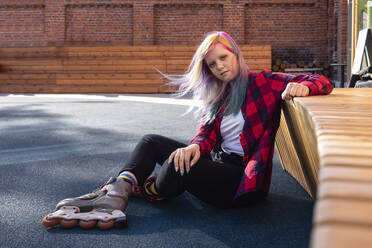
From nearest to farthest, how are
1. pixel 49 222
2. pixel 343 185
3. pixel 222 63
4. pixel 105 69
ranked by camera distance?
pixel 343 185 → pixel 49 222 → pixel 222 63 → pixel 105 69

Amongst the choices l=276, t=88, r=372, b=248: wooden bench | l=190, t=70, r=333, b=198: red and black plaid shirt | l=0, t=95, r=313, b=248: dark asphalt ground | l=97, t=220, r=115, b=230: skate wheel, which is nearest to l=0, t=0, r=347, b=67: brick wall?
l=0, t=95, r=313, b=248: dark asphalt ground

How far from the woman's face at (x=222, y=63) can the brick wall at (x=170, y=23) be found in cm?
1211

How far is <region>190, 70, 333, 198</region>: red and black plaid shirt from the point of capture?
6.73ft

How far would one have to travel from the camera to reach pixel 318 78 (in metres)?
2.23

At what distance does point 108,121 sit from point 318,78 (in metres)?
4.26

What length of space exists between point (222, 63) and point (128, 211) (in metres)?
0.97

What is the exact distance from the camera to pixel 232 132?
2354 millimetres

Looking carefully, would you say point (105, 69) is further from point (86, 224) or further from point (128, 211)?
point (86, 224)

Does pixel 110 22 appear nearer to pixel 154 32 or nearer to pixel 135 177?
pixel 154 32

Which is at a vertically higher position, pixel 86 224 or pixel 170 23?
pixel 170 23

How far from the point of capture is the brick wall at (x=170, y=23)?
14133 millimetres

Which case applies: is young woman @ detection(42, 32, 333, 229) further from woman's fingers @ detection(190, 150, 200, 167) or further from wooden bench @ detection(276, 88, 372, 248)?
wooden bench @ detection(276, 88, 372, 248)

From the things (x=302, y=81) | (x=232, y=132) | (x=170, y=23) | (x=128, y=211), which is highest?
(x=170, y=23)

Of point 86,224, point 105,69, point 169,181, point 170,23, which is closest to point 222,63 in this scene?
point 169,181
